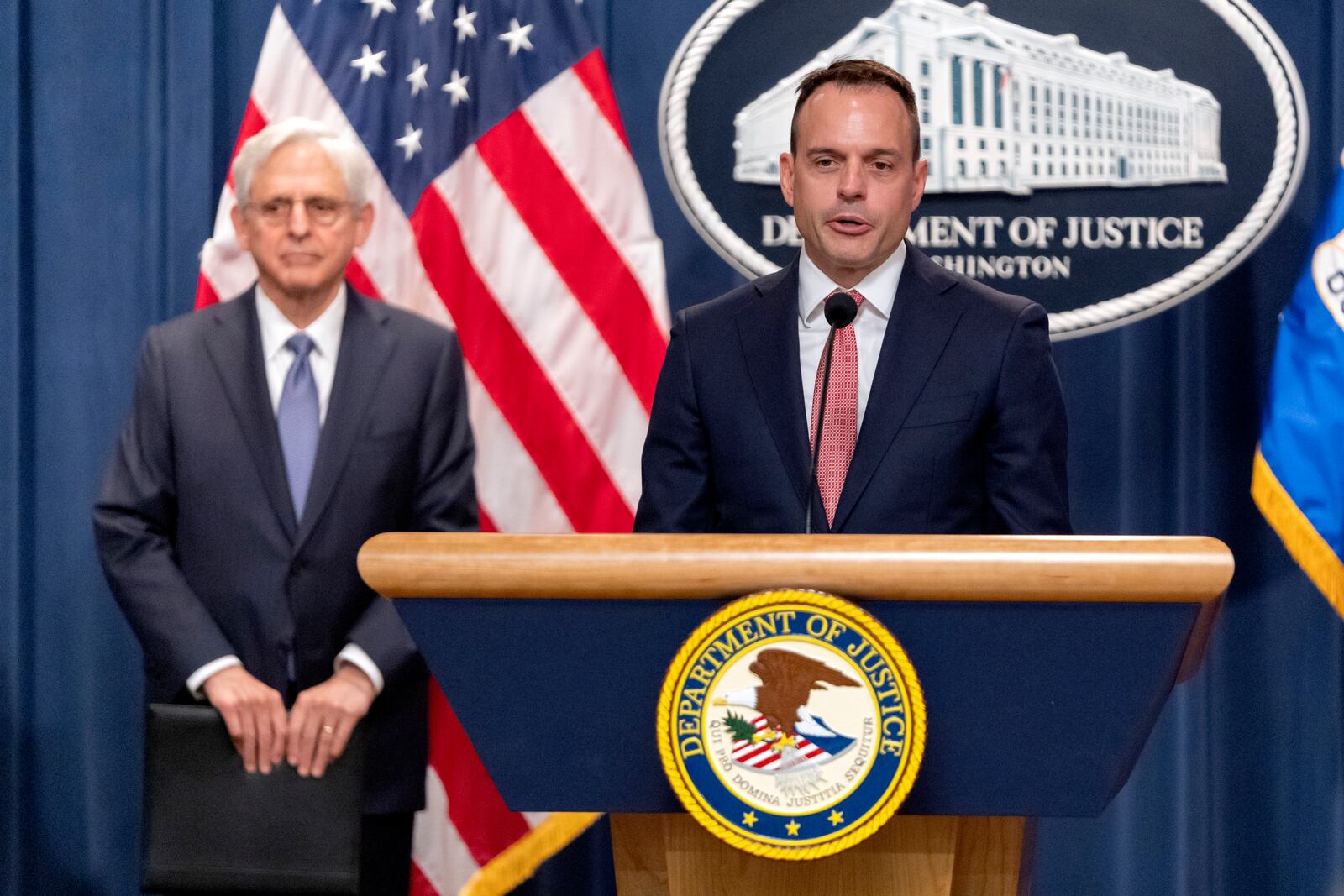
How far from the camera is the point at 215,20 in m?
2.92

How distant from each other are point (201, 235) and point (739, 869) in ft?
7.03

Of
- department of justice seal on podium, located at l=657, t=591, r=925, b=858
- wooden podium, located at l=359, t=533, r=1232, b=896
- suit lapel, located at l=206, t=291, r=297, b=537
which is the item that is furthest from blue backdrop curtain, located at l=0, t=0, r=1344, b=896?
department of justice seal on podium, located at l=657, t=591, r=925, b=858

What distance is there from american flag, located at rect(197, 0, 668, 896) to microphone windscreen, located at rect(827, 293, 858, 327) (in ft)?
4.39

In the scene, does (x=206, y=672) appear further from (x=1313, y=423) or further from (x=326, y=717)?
(x=1313, y=423)

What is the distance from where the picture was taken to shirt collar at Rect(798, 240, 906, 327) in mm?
1638

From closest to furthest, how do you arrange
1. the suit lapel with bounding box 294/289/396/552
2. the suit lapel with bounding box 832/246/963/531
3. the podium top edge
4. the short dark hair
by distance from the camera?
the podium top edge → the suit lapel with bounding box 832/246/963/531 → the short dark hair → the suit lapel with bounding box 294/289/396/552

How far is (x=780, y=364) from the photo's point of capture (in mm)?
1569

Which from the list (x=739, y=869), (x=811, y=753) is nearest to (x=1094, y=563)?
(x=811, y=753)

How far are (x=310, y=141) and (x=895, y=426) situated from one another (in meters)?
1.37

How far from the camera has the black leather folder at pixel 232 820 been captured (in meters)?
2.06

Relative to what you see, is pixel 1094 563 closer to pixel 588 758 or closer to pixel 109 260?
pixel 588 758

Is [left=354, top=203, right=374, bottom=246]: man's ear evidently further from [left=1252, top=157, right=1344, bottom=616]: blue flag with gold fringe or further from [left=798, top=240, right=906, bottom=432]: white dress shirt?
[left=1252, top=157, right=1344, bottom=616]: blue flag with gold fringe

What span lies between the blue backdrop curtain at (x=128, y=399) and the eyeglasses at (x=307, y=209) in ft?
1.84

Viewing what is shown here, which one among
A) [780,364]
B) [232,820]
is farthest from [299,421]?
[780,364]
